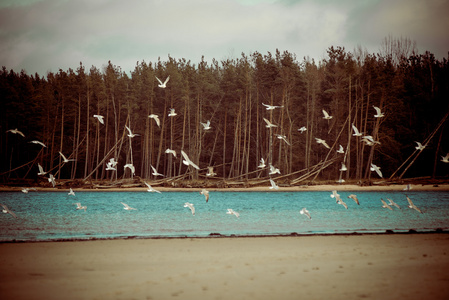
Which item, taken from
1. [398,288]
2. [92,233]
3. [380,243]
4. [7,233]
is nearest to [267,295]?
[398,288]

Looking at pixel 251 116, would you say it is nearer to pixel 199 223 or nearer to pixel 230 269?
pixel 199 223

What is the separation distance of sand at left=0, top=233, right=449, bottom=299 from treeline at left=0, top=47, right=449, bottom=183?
38.4 meters

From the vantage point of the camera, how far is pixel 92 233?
19891 mm

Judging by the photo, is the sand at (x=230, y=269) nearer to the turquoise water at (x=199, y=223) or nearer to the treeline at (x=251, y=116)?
the turquoise water at (x=199, y=223)

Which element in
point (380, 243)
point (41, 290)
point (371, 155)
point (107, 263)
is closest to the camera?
point (41, 290)

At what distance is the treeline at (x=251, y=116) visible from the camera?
54312mm

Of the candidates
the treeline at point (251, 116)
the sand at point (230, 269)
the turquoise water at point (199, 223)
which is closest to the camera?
the sand at point (230, 269)

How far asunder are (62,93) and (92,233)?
1943 inches

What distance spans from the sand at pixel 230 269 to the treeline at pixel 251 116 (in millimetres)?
38384

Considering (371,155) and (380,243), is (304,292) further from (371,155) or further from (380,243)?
(371,155)

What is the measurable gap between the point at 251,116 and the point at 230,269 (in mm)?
54722

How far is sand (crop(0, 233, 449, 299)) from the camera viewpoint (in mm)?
8992

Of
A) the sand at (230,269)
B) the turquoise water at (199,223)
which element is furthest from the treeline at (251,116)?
the sand at (230,269)

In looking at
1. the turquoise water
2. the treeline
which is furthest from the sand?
the treeline
